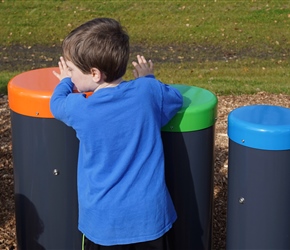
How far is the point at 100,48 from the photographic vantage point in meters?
2.51

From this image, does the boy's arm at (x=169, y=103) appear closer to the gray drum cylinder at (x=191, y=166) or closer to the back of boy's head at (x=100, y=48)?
the gray drum cylinder at (x=191, y=166)

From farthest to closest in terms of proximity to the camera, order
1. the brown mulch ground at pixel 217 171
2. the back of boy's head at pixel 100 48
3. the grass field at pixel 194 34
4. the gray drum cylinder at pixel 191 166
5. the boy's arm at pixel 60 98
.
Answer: the grass field at pixel 194 34 < the brown mulch ground at pixel 217 171 < the gray drum cylinder at pixel 191 166 < the boy's arm at pixel 60 98 < the back of boy's head at pixel 100 48

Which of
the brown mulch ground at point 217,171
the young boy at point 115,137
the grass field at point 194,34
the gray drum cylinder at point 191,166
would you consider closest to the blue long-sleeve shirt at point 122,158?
the young boy at point 115,137

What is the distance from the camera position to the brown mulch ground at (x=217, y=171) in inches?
155

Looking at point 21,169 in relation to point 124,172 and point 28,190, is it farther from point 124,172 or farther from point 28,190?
point 124,172

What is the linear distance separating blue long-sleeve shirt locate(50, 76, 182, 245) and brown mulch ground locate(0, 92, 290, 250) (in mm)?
1268

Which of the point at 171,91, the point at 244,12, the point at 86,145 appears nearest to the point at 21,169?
the point at 86,145

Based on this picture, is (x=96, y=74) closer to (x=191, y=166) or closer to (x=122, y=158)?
(x=122, y=158)

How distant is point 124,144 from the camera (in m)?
2.58

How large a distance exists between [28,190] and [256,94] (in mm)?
3999

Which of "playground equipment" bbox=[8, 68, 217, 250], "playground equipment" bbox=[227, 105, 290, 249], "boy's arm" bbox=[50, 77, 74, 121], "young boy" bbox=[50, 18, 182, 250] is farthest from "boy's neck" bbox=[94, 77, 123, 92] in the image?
"playground equipment" bbox=[227, 105, 290, 249]

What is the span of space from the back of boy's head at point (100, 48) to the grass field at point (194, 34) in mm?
4240

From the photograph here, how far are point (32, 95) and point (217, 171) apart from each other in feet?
7.14

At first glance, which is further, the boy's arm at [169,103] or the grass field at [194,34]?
the grass field at [194,34]
